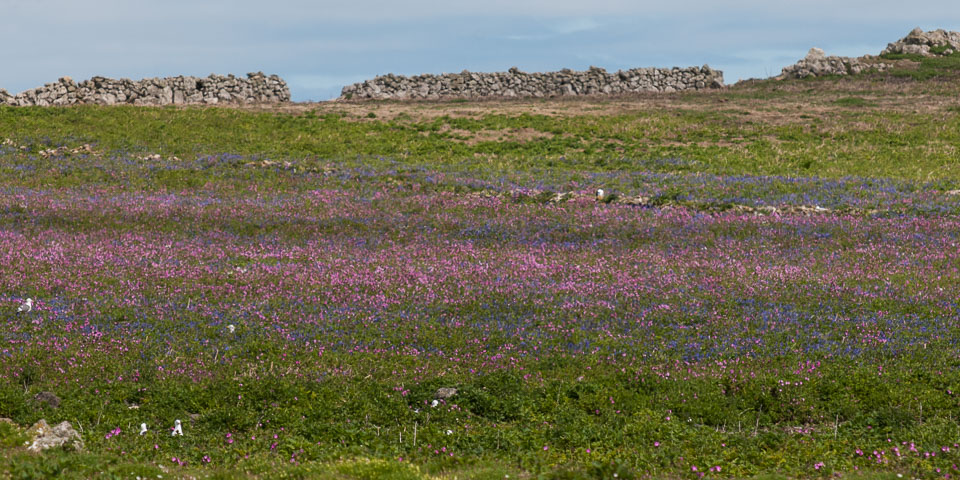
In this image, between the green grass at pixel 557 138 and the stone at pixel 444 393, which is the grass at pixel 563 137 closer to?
the green grass at pixel 557 138

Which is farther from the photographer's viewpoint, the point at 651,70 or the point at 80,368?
the point at 651,70

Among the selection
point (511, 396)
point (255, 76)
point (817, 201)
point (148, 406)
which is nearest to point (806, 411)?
point (511, 396)

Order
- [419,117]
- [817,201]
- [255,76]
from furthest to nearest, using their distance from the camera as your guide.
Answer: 1. [255,76]
2. [419,117]
3. [817,201]

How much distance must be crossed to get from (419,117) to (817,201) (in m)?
30.2

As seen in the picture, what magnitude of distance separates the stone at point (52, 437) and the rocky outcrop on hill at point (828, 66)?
72021mm

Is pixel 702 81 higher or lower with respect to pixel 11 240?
higher

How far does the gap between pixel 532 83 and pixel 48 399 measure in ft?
203

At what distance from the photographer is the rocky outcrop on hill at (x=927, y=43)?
77250mm

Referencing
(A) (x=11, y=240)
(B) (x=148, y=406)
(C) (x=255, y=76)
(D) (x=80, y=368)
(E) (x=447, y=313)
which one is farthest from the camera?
(C) (x=255, y=76)

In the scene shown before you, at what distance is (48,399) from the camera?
11375 millimetres

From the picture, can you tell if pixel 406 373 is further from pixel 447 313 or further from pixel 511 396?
pixel 447 313

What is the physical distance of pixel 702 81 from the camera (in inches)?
2835

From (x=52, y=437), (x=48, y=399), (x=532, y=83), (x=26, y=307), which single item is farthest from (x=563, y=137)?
(x=52, y=437)

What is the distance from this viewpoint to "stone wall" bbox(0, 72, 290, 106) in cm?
5794
